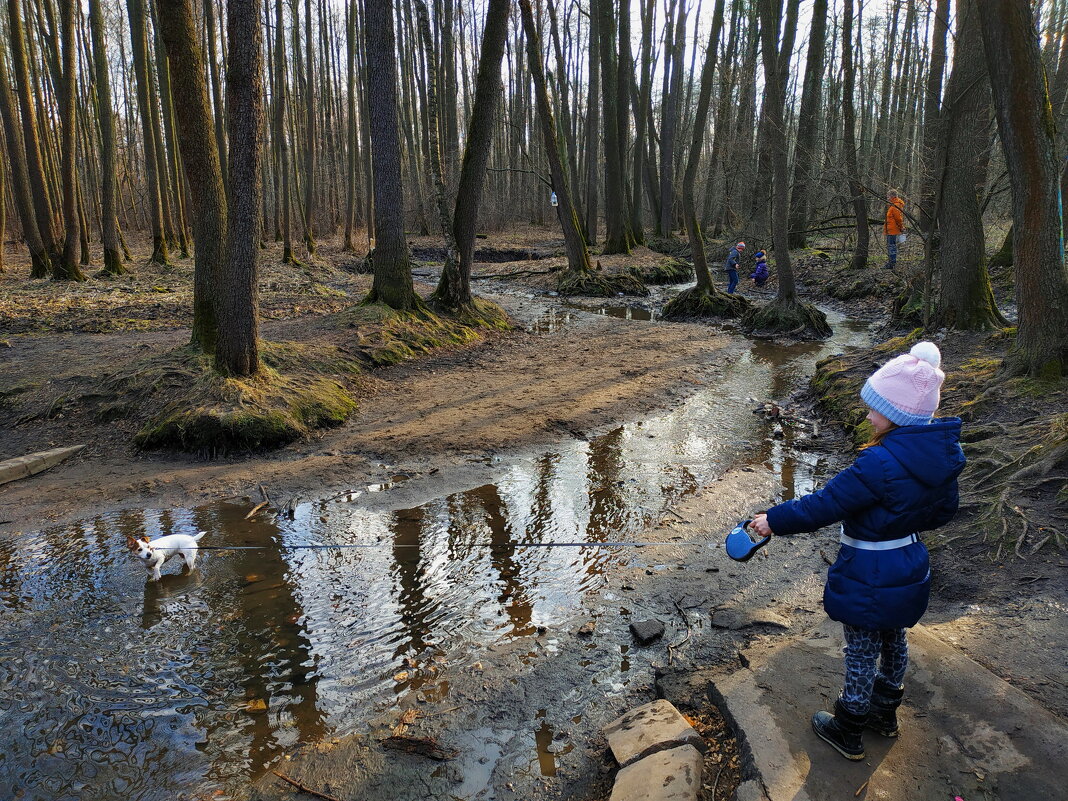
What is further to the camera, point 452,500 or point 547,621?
point 452,500

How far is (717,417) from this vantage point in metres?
9.13

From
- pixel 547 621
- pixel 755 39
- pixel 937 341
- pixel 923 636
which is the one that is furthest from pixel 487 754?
pixel 755 39

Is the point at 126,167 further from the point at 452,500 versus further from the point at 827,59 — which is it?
the point at 452,500

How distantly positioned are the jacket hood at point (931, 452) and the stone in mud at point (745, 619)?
1.92 m

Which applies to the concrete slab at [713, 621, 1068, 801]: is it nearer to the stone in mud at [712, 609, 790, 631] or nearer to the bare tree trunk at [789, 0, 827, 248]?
the stone in mud at [712, 609, 790, 631]

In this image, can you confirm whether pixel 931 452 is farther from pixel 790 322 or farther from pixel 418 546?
pixel 790 322

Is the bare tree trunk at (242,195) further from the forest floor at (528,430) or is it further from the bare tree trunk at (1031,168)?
the bare tree trunk at (1031,168)

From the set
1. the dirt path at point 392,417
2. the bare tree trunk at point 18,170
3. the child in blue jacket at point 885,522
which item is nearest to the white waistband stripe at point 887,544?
the child in blue jacket at point 885,522

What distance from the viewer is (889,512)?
2.79 metres

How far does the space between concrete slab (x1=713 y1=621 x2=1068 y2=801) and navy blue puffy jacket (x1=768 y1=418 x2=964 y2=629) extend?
60cm

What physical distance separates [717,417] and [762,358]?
4.26 meters

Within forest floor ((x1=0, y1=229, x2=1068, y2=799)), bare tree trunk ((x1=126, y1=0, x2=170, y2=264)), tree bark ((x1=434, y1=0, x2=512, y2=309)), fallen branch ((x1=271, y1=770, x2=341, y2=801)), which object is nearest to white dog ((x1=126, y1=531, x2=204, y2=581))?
forest floor ((x1=0, y1=229, x2=1068, y2=799))

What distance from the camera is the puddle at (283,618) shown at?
135 inches

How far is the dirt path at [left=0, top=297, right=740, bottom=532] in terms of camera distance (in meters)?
6.74
